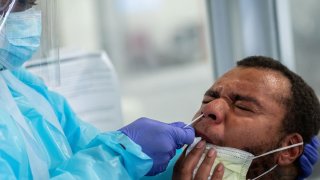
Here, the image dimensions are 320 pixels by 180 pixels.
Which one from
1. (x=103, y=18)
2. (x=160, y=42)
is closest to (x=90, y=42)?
(x=103, y=18)

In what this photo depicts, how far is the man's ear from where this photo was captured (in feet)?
4.57

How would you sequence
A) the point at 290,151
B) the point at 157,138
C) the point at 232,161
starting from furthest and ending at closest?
the point at 290,151 < the point at 232,161 < the point at 157,138

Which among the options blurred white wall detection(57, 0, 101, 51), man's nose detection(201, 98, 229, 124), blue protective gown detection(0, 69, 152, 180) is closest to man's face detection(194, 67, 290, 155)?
man's nose detection(201, 98, 229, 124)

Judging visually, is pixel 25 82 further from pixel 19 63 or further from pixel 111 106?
pixel 111 106

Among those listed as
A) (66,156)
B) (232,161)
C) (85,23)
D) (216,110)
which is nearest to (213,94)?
(216,110)

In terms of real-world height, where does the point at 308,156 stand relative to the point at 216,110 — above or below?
below

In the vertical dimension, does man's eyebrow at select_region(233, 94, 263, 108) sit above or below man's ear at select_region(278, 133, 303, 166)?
above

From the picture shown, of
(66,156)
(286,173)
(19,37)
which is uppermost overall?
(19,37)

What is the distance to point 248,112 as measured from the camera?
1.36 metres

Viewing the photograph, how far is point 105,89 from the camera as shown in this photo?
84.9 inches

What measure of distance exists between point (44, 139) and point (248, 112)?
1.80 ft

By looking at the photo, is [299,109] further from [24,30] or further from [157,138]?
[24,30]

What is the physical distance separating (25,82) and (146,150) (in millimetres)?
496

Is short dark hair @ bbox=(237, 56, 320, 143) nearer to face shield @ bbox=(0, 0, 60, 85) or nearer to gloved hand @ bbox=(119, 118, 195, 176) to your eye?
gloved hand @ bbox=(119, 118, 195, 176)
